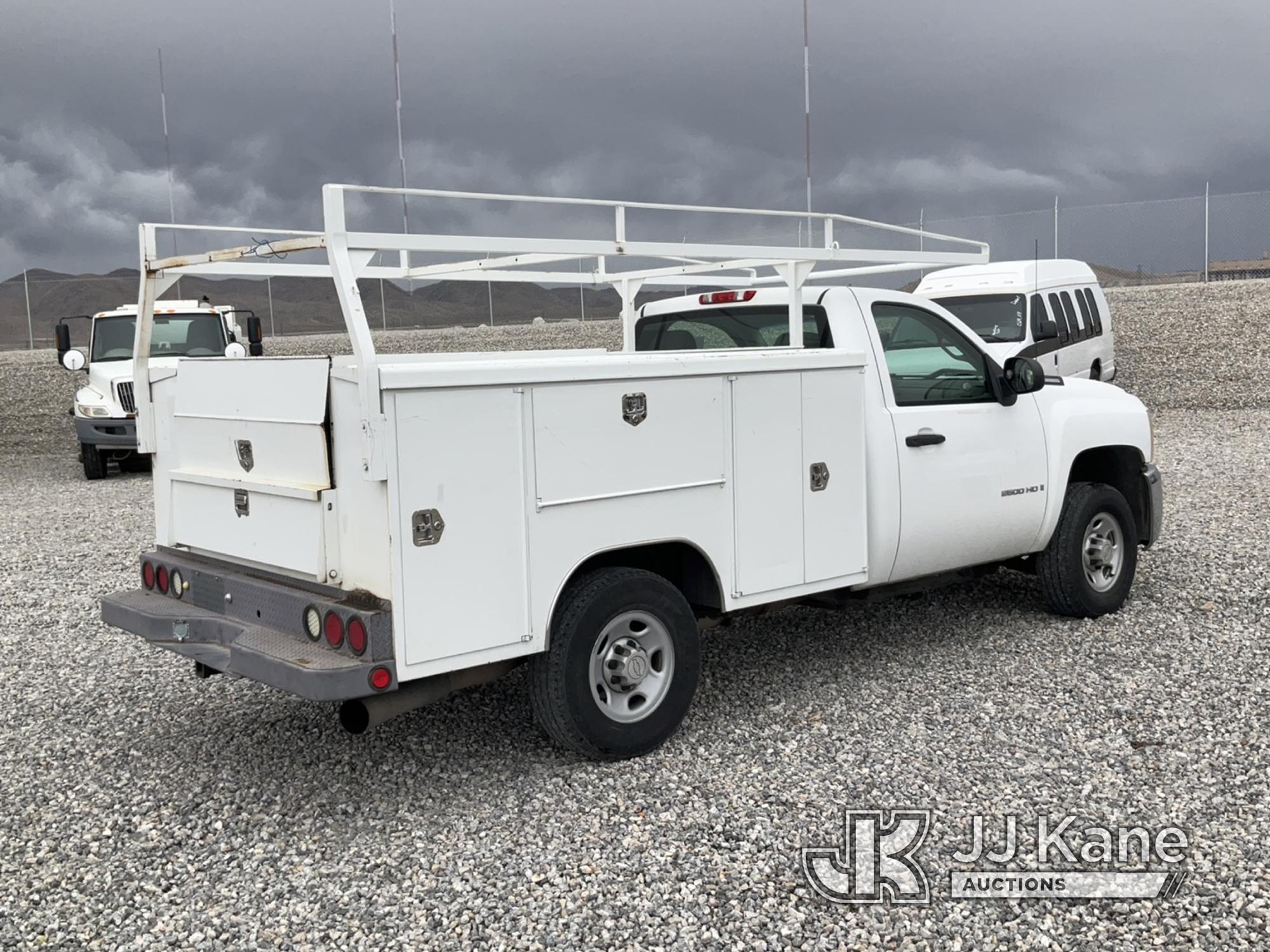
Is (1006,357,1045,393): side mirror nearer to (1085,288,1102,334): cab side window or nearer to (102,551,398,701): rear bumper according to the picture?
(102,551,398,701): rear bumper

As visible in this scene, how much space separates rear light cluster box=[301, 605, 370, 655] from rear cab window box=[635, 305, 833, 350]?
2.75 meters

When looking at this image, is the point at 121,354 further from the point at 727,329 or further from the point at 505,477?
the point at 505,477

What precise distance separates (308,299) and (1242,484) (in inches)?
3100

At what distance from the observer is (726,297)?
6.58 meters

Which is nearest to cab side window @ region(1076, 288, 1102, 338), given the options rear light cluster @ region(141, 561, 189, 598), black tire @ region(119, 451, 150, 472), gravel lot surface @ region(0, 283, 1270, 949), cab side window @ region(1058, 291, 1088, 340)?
cab side window @ region(1058, 291, 1088, 340)

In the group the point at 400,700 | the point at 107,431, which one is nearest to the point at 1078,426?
the point at 400,700

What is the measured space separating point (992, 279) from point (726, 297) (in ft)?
35.0

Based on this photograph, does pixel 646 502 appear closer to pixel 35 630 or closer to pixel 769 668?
pixel 769 668

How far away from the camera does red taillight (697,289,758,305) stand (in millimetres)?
6476

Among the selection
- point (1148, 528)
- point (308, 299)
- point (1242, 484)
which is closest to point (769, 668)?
point (1148, 528)

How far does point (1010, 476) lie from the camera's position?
6547 mm

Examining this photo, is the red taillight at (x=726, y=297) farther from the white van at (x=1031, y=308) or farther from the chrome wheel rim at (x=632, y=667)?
the white van at (x=1031, y=308)

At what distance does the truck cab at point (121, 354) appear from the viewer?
54.1 ft

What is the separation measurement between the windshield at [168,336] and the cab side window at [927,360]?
12732mm
